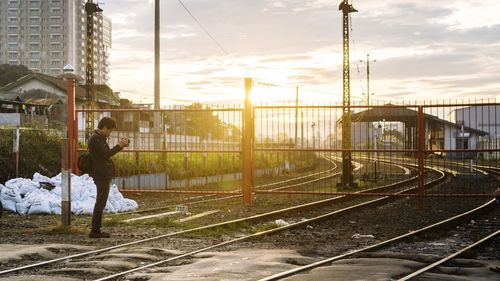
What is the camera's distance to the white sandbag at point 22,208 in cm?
1345

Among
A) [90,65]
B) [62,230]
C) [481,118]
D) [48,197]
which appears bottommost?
[62,230]

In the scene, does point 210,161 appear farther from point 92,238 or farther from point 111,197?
point 92,238

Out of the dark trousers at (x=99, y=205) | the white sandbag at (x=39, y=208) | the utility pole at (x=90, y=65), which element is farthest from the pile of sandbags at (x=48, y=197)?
the utility pole at (x=90, y=65)

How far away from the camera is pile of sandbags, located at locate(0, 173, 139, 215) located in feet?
44.1

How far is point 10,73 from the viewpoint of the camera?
10494cm

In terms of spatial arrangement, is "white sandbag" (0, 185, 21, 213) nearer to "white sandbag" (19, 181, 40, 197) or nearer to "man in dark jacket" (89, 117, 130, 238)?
"white sandbag" (19, 181, 40, 197)

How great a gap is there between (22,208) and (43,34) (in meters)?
142

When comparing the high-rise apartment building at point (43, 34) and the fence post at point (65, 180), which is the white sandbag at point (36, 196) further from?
the high-rise apartment building at point (43, 34)

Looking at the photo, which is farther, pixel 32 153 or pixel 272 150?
pixel 32 153

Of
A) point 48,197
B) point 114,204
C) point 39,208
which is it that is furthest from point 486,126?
point 39,208

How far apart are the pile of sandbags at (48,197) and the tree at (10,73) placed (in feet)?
317

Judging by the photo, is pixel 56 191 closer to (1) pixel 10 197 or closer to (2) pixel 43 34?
(1) pixel 10 197

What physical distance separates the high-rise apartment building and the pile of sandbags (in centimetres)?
13520

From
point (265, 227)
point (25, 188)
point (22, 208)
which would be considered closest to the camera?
point (265, 227)
